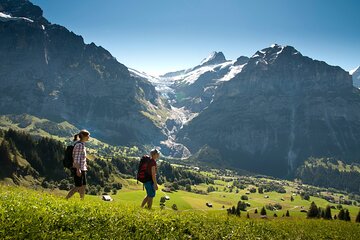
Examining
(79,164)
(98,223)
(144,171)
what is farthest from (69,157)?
(98,223)

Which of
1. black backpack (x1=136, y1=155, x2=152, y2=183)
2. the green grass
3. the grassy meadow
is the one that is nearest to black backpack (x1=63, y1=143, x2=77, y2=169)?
the grassy meadow

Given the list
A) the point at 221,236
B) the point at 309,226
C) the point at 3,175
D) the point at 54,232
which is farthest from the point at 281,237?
the point at 3,175

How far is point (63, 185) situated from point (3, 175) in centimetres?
2744

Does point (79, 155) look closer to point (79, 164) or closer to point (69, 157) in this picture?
point (79, 164)

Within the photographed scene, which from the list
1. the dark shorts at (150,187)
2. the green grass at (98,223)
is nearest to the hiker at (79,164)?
the green grass at (98,223)

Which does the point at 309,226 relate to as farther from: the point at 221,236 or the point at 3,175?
the point at 3,175

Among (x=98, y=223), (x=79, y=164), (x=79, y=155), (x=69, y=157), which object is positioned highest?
(x=79, y=155)

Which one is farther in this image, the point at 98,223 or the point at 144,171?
the point at 144,171

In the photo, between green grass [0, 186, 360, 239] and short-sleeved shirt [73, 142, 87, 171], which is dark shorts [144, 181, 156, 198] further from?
short-sleeved shirt [73, 142, 87, 171]

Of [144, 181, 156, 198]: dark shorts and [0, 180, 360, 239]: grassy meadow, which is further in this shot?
[144, 181, 156, 198]: dark shorts

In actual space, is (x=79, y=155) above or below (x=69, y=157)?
above

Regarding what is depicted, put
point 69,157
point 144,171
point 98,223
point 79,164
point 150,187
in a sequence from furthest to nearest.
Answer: point 144,171
point 150,187
point 69,157
point 79,164
point 98,223

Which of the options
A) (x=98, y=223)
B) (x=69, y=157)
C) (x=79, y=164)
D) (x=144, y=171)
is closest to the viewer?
(x=98, y=223)

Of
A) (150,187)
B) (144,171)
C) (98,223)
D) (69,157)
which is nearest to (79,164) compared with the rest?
(69,157)
